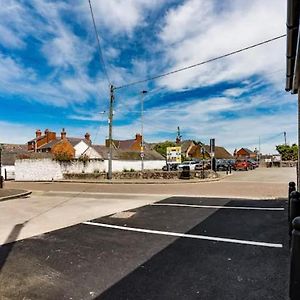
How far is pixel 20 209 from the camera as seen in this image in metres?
12.5

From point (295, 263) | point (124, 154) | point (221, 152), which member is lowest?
point (295, 263)

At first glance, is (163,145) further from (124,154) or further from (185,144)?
(124,154)

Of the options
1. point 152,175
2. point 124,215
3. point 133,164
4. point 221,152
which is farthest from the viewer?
point 221,152

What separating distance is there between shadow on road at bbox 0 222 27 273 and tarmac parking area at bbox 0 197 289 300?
0.07ft

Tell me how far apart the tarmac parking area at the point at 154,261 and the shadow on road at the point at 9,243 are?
2 centimetres

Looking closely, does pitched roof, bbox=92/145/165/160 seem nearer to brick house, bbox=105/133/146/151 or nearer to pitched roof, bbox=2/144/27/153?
brick house, bbox=105/133/146/151

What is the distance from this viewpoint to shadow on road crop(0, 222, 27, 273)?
5.90 metres

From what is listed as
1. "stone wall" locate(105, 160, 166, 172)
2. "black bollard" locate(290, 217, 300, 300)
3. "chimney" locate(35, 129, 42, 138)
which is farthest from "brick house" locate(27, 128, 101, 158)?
"black bollard" locate(290, 217, 300, 300)

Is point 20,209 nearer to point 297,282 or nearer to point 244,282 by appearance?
point 244,282

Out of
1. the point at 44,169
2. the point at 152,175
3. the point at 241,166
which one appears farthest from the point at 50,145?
the point at 152,175

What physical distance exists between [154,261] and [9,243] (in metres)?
3.51

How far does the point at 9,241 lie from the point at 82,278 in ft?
10.7

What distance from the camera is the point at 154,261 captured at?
5.41 meters

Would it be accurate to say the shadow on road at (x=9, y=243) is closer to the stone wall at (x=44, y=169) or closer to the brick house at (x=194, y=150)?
the stone wall at (x=44, y=169)
